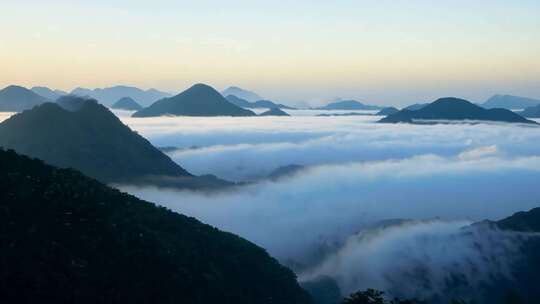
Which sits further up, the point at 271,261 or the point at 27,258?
the point at 27,258

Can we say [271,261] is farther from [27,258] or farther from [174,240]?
[27,258]

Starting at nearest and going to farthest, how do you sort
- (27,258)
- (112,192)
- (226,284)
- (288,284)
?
(27,258) → (226,284) → (112,192) → (288,284)

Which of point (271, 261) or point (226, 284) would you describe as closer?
point (226, 284)

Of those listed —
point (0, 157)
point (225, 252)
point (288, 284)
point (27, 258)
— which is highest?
point (0, 157)

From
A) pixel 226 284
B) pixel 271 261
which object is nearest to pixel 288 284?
pixel 271 261

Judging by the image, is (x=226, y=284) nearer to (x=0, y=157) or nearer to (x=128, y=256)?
(x=128, y=256)

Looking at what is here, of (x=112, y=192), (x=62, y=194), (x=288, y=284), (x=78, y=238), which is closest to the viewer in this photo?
(x=78, y=238)

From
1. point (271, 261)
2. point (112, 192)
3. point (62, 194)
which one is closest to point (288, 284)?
point (271, 261)
